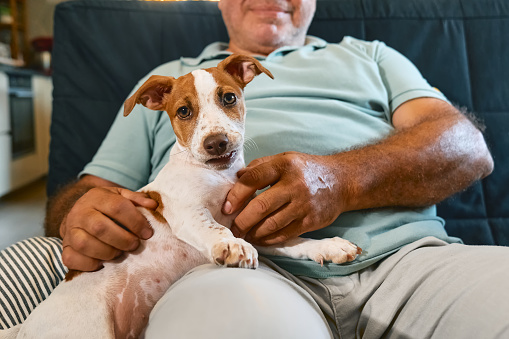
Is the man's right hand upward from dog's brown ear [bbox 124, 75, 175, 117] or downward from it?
downward

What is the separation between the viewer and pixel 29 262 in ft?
3.71

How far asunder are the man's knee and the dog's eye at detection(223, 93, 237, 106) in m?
0.40

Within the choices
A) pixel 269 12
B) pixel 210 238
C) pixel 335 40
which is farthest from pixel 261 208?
pixel 335 40

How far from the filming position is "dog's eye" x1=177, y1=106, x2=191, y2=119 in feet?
3.32

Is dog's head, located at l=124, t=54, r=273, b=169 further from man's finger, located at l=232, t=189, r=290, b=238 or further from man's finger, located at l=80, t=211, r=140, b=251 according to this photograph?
A: man's finger, located at l=80, t=211, r=140, b=251

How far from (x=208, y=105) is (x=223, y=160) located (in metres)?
0.15

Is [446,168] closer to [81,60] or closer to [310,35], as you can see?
[310,35]

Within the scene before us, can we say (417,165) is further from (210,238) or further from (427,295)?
(210,238)

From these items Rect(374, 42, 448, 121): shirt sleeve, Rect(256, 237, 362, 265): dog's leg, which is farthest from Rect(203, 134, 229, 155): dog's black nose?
Rect(374, 42, 448, 121): shirt sleeve

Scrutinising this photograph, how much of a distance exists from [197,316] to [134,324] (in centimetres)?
36

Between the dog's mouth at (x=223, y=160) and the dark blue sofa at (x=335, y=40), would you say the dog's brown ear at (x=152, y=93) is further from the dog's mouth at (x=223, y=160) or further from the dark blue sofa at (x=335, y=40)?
the dark blue sofa at (x=335, y=40)

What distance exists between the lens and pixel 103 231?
1011mm

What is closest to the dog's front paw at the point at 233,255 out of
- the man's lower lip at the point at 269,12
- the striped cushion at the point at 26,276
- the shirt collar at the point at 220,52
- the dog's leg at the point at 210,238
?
the dog's leg at the point at 210,238

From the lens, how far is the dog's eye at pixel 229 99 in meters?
1.02
